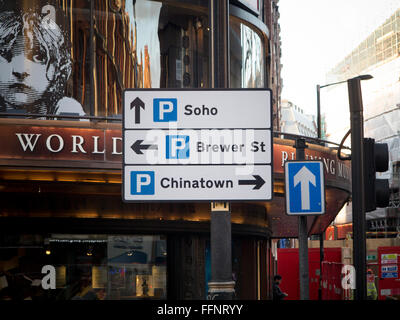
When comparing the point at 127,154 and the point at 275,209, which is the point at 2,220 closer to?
the point at 275,209

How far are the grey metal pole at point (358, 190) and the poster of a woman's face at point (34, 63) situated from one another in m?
9.08

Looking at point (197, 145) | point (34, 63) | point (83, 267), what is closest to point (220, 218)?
point (197, 145)

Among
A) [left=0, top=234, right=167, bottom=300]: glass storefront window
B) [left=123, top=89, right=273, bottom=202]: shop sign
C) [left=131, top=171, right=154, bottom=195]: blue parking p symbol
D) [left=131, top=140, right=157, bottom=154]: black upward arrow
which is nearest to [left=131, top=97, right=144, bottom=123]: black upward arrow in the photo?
[left=123, top=89, right=273, bottom=202]: shop sign

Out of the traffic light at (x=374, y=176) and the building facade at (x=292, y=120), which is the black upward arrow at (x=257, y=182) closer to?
the traffic light at (x=374, y=176)

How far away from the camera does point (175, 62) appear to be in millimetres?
16172

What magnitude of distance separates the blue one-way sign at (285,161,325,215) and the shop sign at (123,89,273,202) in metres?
1.22

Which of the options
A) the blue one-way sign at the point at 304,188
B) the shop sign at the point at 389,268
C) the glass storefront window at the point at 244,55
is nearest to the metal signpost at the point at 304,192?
the blue one-way sign at the point at 304,188

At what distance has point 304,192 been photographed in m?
7.45

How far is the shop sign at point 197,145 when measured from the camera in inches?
242

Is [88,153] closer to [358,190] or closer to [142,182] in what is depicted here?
[142,182]

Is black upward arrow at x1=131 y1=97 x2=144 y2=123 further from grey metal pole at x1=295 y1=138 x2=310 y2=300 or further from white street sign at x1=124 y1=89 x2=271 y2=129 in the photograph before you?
grey metal pole at x1=295 y1=138 x2=310 y2=300

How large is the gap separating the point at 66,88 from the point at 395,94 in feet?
143

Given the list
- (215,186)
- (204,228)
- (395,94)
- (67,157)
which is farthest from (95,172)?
(395,94)

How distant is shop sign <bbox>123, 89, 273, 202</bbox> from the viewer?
6152mm
